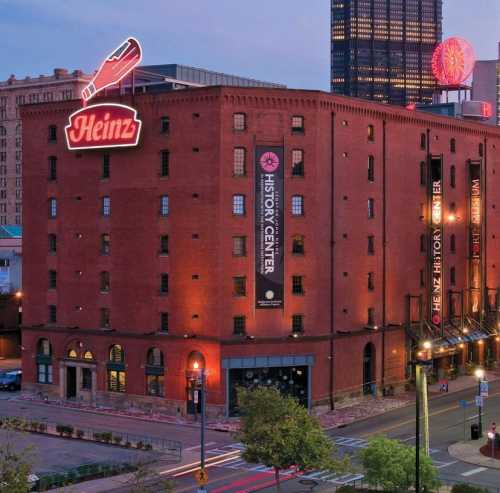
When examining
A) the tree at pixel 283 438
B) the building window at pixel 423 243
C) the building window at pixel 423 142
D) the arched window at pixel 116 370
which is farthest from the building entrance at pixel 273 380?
the building window at pixel 423 142

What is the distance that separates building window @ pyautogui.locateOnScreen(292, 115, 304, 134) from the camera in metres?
80.4

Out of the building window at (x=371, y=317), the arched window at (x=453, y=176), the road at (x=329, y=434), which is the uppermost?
the arched window at (x=453, y=176)

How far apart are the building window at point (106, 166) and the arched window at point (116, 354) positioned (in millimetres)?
14302


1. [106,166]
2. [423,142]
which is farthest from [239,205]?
[423,142]

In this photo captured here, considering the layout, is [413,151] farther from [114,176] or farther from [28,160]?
[28,160]

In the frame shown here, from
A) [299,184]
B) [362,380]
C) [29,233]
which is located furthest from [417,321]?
[29,233]

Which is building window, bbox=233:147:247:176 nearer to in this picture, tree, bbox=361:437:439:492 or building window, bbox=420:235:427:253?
building window, bbox=420:235:427:253

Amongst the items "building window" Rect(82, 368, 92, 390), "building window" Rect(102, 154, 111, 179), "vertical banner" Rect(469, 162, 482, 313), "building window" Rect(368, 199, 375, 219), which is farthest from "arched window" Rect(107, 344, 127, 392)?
"vertical banner" Rect(469, 162, 482, 313)

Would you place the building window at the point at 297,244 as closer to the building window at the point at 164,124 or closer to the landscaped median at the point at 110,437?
the building window at the point at 164,124

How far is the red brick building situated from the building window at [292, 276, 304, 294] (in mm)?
80

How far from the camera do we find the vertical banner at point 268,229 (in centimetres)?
7894

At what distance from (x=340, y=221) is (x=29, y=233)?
28.0m

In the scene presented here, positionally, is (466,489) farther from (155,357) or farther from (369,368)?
(369,368)

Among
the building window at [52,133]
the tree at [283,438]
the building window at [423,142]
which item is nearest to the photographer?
the tree at [283,438]
